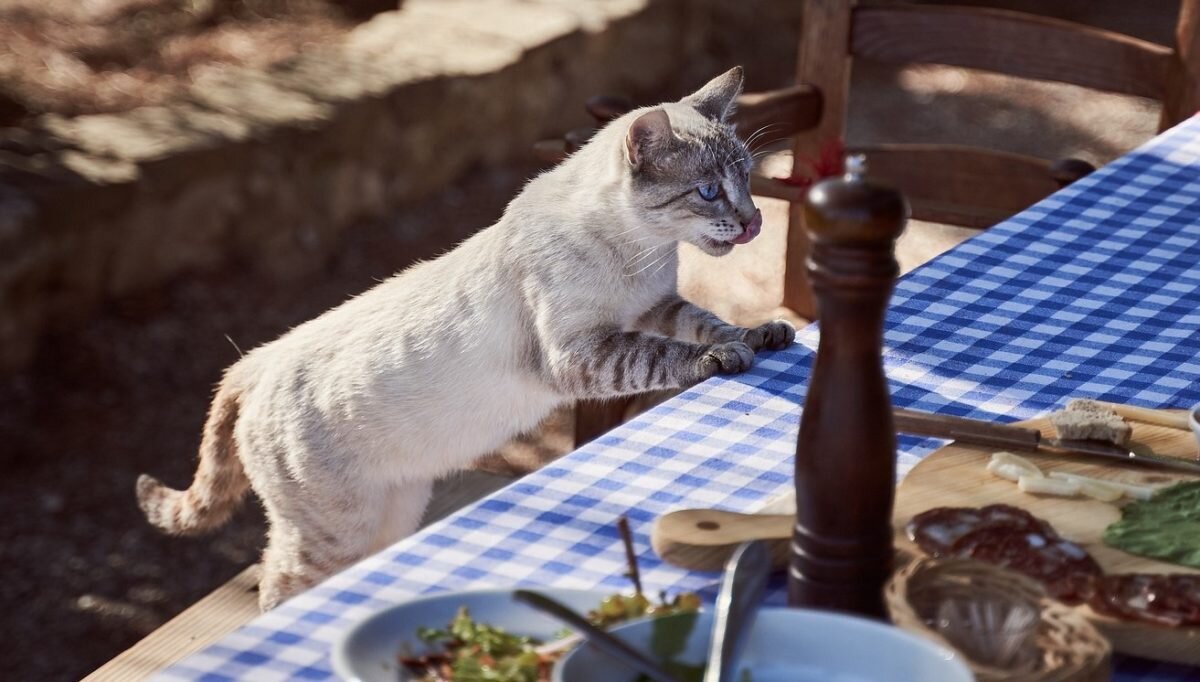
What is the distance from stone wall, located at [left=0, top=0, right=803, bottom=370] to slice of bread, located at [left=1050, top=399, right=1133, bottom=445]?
321cm

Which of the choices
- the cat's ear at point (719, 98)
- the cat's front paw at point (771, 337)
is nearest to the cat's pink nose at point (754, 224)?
the cat's ear at point (719, 98)

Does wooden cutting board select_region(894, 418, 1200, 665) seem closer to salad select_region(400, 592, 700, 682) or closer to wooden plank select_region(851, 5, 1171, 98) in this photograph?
salad select_region(400, 592, 700, 682)

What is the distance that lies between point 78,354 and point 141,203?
1.59 ft

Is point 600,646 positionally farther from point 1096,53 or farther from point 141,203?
point 141,203

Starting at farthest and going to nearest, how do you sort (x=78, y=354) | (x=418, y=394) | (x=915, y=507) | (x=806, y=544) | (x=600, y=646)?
(x=78, y=354)
(x=418, y=394)
(x=915, y=507)
(x=806, y=544)
(x=600, y=646)

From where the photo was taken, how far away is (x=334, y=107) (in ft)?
16.8

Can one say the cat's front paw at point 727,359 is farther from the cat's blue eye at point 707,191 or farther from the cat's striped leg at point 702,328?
the cat's blue eye at point 707,191

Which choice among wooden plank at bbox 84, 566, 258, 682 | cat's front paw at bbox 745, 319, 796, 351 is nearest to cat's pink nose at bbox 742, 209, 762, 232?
cat's front paw at bbox 745, 319, 796, 351

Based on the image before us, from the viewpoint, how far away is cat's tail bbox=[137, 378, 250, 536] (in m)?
2.60

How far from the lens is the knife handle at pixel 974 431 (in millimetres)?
1549

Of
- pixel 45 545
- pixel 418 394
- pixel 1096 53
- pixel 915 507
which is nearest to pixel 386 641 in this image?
pixel 915 507

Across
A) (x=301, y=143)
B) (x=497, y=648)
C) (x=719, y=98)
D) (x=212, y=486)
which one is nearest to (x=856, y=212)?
(x=497, y=648)

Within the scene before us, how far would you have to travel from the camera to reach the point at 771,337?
78.2 inches

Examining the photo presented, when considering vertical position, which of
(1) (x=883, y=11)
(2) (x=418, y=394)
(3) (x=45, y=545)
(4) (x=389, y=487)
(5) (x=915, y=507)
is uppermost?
(1) (x=883, y=11)
